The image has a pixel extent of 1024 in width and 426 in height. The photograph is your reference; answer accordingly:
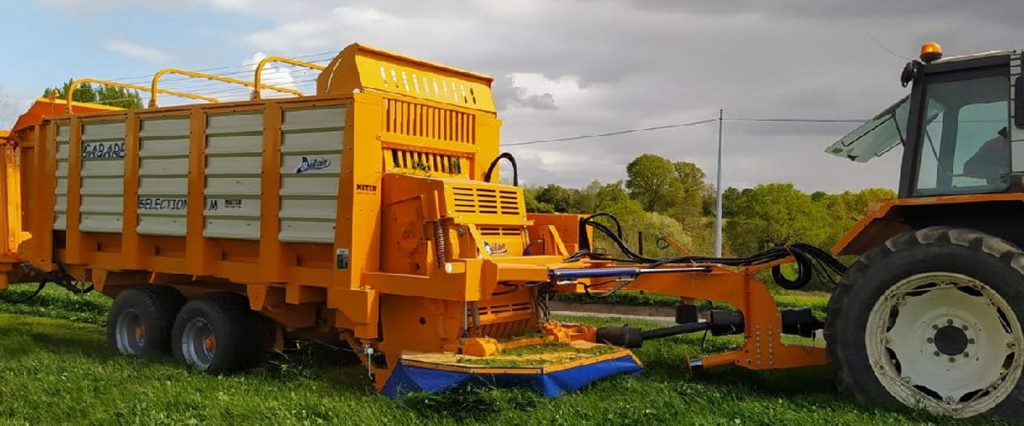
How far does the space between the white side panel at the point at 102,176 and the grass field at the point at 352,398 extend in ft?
4.76

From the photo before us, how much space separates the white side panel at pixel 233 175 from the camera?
7.54 metres

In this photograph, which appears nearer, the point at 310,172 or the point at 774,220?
the point at 310,172

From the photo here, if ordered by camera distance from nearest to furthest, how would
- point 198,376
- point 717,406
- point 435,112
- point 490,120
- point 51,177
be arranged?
point 717,406, point 198,376, point 435,112, point 490,120, point 51,177

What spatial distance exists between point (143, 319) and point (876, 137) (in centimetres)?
702

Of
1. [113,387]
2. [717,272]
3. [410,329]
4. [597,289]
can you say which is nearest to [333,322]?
[410,329]

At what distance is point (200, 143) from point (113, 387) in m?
2.40

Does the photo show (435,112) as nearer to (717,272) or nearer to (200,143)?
(200,143)

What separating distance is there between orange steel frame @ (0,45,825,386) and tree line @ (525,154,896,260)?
34.3ft

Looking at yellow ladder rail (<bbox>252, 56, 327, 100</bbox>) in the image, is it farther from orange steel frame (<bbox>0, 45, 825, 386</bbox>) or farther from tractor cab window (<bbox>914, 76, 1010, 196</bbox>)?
tractor cab window (<bbox>914, 76, 1010, 196</bbox>)

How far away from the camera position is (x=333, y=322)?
766 centimetres

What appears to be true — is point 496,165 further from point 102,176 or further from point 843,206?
point 843,206

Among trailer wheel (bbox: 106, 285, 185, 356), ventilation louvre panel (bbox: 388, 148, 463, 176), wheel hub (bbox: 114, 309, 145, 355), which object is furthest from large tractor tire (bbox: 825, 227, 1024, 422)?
wheel hub (bbox: 114, 309, 145, 355)

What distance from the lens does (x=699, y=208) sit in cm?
3167

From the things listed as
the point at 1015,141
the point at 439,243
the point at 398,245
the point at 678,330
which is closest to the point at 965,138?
the point at 1015,141
